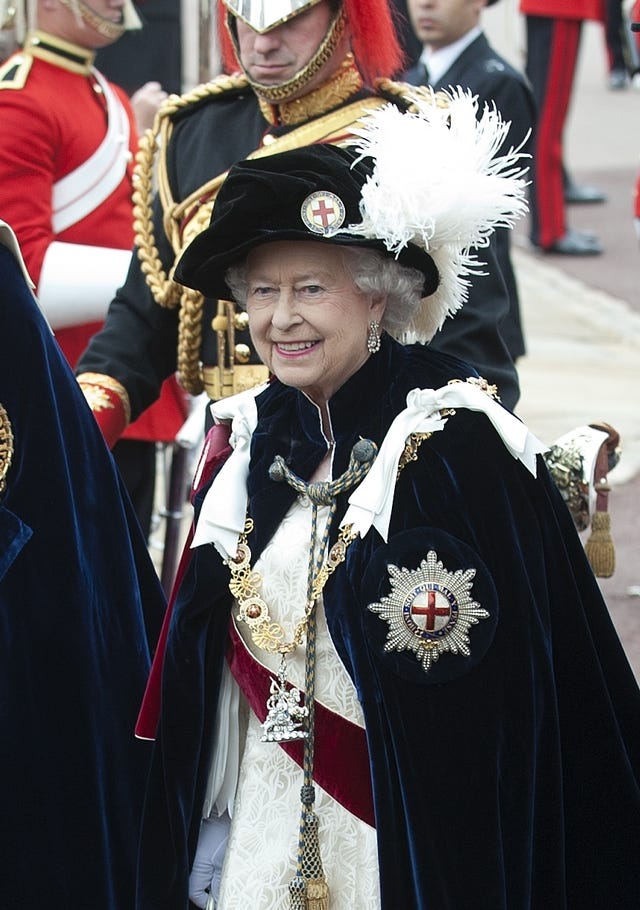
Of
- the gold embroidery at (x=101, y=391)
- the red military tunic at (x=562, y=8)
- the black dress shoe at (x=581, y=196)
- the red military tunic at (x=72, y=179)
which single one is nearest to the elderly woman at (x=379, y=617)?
the gold embroidery at (x=101, y=391)

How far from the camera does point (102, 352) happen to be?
401 centimetres

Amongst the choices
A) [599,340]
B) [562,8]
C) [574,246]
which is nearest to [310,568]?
[599,340]

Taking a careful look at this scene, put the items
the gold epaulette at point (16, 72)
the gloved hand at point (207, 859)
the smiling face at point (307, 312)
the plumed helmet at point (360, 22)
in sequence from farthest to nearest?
the gold epaulette at point (16, 72), the plumed helmet at point (360, 22), the gloved hand at point (207, 859), the smiling face at point (307, 312)

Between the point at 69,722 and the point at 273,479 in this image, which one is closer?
the point at 273,479

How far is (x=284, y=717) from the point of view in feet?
9.33

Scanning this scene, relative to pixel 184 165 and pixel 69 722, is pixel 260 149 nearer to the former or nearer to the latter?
pixel 184 165

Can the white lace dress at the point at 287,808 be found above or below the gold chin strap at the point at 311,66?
below

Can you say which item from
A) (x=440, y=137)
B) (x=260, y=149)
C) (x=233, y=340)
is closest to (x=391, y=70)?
(x=260, y=149)

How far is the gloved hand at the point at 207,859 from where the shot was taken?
9.93 ft

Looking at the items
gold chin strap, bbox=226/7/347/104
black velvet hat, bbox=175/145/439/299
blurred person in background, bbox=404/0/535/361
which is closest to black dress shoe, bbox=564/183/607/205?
blurred person in background, bbox=404/0/535/361

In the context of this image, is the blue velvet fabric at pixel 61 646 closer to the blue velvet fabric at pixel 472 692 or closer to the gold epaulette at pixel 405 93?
the blue velvet fabric at pixel 472 692

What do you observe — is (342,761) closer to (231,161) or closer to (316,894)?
(316,894)

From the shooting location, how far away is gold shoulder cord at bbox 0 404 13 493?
123 inches

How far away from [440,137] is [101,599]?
43.3 inches
